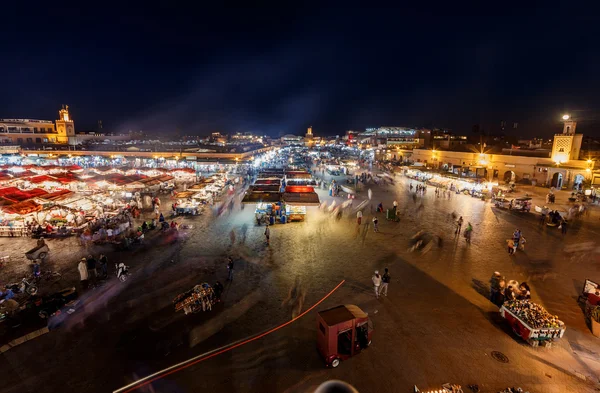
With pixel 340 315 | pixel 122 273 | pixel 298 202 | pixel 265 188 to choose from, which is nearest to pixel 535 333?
pixel 340 315

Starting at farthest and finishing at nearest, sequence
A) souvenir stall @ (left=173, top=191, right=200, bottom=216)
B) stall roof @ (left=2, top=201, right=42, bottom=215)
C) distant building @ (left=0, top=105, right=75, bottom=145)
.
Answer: distant building @ (left=0, top=105, right=75, bottom=145) < souvenir stall @ (left=173, top=191, right=200, bottom=216) < stall roof @ (left=2, top=201, right=42, bottom=215)

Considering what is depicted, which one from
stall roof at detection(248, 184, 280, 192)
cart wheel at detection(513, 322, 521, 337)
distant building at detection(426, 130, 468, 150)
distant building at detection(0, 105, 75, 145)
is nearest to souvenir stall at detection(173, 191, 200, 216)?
stall roof at detection(248, 184, 280, 192)

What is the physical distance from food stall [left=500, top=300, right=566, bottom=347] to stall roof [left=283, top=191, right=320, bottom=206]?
10953 mm

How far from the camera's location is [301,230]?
54.4 ft

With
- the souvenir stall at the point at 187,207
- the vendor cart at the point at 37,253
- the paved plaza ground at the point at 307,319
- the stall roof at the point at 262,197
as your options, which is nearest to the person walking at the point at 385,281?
the paved plaza ground at the point at 307,319

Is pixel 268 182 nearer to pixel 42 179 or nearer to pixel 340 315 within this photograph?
pixel 340 315

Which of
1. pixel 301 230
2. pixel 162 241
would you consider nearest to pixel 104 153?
pixel 162 241

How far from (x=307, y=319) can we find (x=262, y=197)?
1115cm

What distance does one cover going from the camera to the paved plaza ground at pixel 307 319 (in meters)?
6.14

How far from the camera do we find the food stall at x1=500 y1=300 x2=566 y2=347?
706 cm

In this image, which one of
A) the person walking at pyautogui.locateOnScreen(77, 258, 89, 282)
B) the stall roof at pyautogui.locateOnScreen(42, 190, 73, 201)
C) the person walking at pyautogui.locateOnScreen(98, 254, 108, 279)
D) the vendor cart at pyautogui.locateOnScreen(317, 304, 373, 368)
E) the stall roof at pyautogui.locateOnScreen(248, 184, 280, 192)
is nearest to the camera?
the vendor cart at pyautogui.locateOnScreen(317, 304, 373, 368)

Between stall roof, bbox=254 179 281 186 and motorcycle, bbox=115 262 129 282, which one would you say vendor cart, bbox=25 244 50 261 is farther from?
stall roof, bbox=254 179 281 186

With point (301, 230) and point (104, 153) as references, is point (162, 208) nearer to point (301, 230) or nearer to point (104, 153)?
point (301, 230)

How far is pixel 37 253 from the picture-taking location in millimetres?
11977
